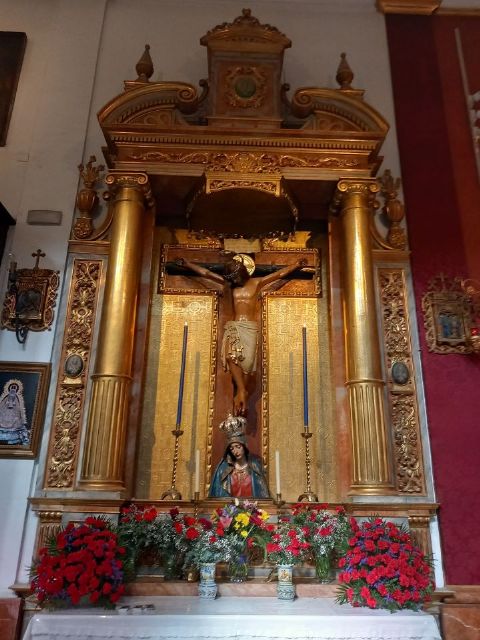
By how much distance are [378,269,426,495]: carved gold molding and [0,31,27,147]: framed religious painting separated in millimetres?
4164

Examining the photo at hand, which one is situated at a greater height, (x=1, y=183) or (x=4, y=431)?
(x=1, y=183)

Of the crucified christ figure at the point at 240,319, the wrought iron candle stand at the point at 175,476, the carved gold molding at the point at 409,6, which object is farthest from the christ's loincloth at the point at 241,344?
the carved gold molding at the point at 409,6

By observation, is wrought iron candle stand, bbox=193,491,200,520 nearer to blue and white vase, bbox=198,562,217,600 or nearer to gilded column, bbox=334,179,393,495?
blue and white vase, bbox=198,562,217,600

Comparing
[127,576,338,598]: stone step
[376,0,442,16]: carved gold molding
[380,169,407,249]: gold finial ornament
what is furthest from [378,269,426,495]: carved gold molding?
[376,0,442,16]: carved gold molding

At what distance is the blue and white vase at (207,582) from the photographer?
3777mm

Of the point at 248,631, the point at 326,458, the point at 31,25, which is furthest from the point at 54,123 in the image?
the point at 248,631

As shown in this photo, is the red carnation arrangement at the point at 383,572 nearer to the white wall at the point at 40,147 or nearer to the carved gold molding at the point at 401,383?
the carved gold molding at the point at 401,383

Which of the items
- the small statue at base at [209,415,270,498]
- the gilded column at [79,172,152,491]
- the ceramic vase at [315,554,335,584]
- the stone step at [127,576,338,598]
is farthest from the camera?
the small statue at base at [209,415,270,498]

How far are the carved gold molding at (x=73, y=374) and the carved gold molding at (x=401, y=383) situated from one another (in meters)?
2.62

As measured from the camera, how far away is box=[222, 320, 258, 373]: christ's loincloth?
16.2 feet

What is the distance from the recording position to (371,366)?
4.61 metres

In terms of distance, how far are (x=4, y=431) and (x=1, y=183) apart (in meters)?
2.47

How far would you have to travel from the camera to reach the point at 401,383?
16.3 feet

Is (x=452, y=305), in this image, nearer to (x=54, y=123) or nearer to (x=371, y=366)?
(x=371, y=366)
